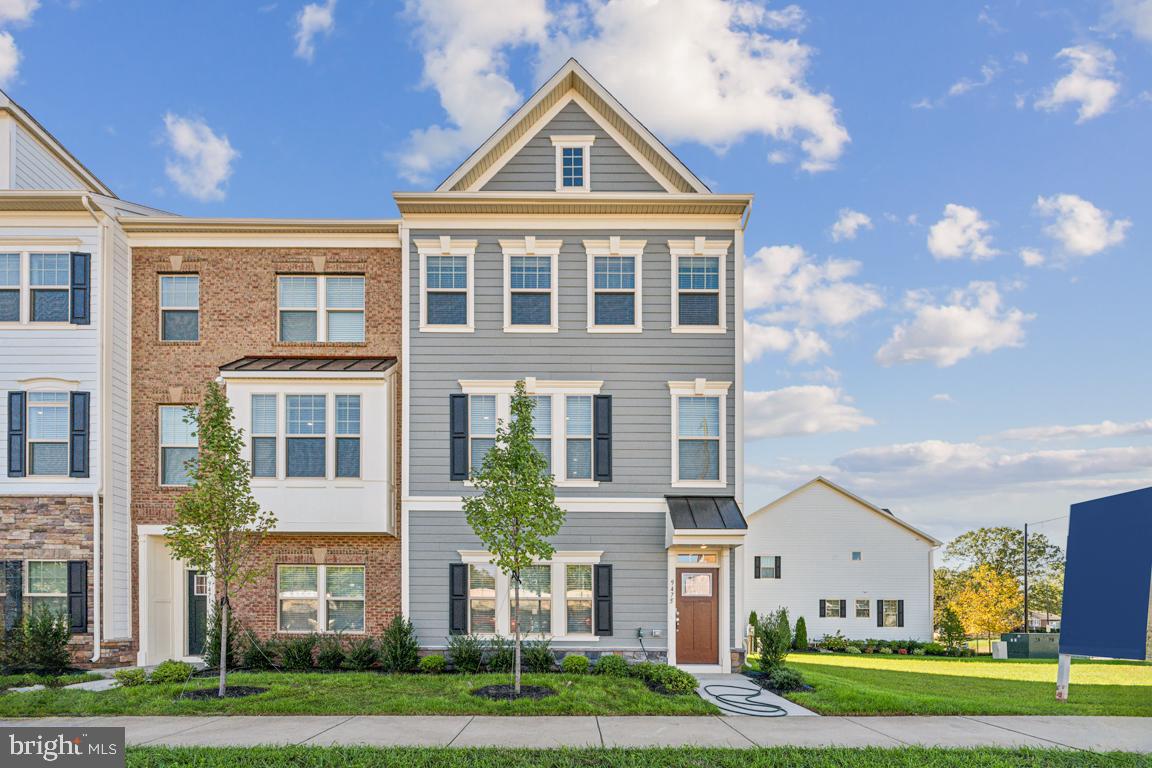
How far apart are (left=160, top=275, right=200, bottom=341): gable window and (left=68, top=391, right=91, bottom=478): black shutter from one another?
2.13 m

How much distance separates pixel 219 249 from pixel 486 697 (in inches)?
463

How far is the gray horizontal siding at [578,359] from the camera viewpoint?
16922 millimetres

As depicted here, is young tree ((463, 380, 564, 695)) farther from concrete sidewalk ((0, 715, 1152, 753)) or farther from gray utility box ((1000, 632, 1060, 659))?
gray utility box ((1000, 632, 1060, 659))

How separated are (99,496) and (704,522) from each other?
12896 mm

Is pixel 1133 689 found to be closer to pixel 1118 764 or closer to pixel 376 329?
pixel 1118 764

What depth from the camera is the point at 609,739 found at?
1001 cm

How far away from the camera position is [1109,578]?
43.8ft

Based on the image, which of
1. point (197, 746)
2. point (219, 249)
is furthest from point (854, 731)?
point (219, 249)

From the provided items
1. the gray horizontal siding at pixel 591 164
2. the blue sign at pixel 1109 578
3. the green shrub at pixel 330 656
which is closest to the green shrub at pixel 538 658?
the green shrub at pixel 330 656

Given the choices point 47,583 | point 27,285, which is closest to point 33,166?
point 27,285

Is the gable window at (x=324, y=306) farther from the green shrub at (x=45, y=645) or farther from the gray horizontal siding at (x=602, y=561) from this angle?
the green shrub at (x=45, y=645)

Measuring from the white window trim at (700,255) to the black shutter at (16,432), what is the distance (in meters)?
14.3

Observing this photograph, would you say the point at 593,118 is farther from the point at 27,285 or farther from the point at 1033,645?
the point at 1033,645
